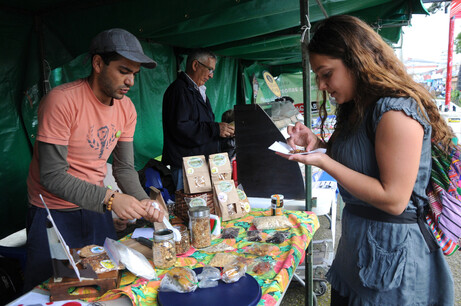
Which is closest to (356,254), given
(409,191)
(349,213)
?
(349,213)

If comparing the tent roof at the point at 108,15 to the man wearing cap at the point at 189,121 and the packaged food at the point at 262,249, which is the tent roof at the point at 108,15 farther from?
the packaged food at the point at 262,249

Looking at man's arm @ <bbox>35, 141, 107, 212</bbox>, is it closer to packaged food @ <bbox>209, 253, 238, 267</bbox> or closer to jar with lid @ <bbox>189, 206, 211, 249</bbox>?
jar with lid @ <bbox>189, 206, 211, 249</bbox>

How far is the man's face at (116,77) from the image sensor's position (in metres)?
1.61

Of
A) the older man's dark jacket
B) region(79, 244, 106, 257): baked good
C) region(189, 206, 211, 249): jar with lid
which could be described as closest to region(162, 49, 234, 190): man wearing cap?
the older man's dark jacket

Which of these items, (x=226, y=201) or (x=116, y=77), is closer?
(x=116, y=77)

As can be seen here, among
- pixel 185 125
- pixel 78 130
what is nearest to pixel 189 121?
pixel 185 125

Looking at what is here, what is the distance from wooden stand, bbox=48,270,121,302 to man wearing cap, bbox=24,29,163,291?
0.99ft

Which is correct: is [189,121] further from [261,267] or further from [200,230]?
[261,267]

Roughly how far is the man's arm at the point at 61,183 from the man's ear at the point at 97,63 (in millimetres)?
433

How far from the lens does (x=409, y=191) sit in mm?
1109

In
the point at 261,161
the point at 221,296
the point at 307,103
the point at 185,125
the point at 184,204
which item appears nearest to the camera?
the point at 221,296

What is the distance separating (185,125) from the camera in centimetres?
288

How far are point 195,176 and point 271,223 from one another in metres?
0.52

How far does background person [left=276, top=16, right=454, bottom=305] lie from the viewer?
1091mm
